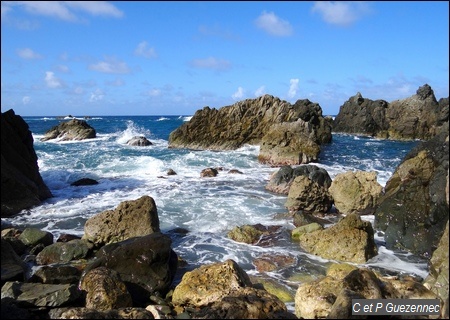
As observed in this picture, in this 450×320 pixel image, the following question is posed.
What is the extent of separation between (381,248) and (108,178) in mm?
14922

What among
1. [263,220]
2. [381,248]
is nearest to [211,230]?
[263,220]

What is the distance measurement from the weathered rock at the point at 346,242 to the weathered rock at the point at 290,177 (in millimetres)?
6735

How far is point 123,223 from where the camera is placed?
1044cm

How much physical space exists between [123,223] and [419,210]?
8170 millimetres

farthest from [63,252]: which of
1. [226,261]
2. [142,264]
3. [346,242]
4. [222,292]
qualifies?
[346,242]

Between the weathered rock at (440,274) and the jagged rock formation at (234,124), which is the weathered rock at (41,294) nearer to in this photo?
the weathered rock at (440,274)

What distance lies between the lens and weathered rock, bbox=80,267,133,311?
6578 mm

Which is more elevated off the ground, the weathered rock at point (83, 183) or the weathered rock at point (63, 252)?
the weathered rock at point (83, 183)

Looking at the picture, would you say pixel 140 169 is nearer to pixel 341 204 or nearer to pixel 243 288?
pixel 341 204

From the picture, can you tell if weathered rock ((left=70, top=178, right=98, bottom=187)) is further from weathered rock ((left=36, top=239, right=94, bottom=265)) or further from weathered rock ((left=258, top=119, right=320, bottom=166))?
weathered rock ((left=258, top=119, right=320, bottom=166))

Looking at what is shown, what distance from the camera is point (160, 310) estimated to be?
646 cm

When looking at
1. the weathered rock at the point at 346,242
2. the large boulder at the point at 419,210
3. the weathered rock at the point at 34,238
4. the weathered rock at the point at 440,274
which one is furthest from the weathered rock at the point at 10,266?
the large boulder at the point at 419,210

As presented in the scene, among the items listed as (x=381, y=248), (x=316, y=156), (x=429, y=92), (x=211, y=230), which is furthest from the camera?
(x=429, y=92)

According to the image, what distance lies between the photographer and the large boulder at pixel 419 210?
9.95 m
